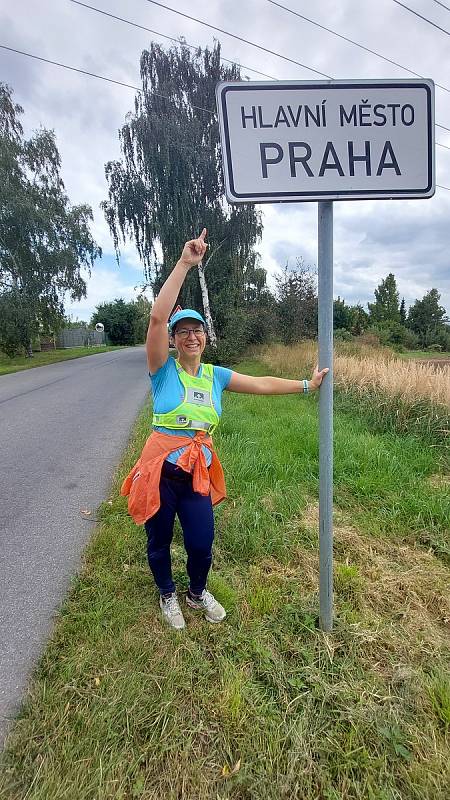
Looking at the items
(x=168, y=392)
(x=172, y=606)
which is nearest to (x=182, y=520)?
(x=172, y=606)

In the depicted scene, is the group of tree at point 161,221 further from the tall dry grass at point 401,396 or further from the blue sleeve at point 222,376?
the blue sleeve at point 222,376

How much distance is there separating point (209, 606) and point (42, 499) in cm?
228

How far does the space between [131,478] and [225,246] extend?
1607 cm

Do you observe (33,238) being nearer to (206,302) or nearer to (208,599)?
(206,302)

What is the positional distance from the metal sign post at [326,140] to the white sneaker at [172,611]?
6.22 feet

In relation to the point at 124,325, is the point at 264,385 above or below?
below

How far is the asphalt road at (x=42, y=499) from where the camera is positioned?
197 cm

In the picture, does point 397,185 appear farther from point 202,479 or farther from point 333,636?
point 333,636

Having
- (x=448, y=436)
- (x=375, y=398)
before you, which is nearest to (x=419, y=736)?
(x=448, y=436)

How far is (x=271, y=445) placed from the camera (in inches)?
178

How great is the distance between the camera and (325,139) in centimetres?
148

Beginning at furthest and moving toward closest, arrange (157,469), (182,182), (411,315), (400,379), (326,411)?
1. (411,315)
2. (182,182)
3. (400,379)
4. (157,469)
5. (326,411)

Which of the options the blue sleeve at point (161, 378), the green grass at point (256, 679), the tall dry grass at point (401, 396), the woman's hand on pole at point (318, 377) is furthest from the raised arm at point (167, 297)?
the tall dry grass at point (401, 396)

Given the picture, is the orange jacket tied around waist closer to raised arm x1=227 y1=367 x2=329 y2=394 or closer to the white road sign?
raised arm x1=227 y1=367 x2=329 y2=394
